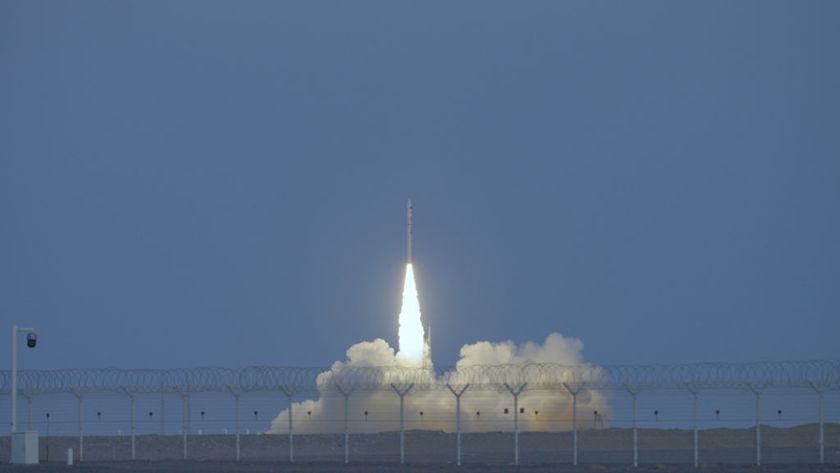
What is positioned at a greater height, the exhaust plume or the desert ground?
the exhaust plume

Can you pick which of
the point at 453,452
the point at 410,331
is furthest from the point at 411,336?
the point at 453,452

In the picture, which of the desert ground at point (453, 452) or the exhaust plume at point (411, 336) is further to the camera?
the exhaust plume at point (411, 336)

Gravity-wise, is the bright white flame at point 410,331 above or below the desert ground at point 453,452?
above

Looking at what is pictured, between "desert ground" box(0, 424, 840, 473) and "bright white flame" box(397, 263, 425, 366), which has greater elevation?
"bright white flame" box(397, 263, 425, 366)

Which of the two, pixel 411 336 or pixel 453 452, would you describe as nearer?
pixel 453 452

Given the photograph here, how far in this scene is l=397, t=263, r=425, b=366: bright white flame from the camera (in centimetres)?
9762

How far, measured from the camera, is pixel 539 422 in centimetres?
9506

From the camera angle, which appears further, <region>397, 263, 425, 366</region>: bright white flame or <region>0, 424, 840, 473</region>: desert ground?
<region>397, 263, 425, 366</region>: bright white flame

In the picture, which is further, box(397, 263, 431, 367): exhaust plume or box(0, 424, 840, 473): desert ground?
box(397, 263, 431, 367): exhaust plume

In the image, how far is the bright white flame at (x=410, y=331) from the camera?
97625 millimetres

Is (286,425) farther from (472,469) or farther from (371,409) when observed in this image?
(472,469)

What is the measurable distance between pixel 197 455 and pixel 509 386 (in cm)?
1886

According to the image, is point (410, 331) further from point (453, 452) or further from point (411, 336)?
point (453, 452)

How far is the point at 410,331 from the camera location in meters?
98.9
